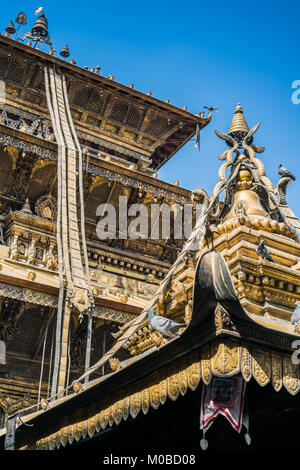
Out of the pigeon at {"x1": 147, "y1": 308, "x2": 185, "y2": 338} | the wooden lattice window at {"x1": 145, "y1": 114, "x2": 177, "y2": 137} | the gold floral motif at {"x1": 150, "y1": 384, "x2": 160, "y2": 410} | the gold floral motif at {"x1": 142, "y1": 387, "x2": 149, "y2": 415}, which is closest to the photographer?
the gold floral motif at {"x1": 150, "y1": 384, "x2": 160, "y2": 410}

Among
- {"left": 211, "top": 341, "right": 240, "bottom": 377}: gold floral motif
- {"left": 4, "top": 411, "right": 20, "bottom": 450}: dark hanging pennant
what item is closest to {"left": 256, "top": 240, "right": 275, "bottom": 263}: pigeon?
{"left": 211, "top": 341, "right": 240, "bottom": 377}: gold floral motif

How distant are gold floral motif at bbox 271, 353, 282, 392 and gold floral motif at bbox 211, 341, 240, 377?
0.48m

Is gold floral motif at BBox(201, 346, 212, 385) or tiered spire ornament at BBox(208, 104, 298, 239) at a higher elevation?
tiered spire ornament at BBox(208, 104, 298, 239)

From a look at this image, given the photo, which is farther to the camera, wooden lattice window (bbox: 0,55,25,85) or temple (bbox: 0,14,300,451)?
wooden lattice window (bbox: 0,55,25,85)

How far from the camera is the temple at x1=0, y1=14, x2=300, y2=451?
580 cm

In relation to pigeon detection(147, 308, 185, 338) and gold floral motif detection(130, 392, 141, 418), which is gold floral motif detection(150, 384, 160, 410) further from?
pigeon detection(147, 308, 185, 338)

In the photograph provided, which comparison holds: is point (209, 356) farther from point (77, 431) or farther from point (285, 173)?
point (285, 173)

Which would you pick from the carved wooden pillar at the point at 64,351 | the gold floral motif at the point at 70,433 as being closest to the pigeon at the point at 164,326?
the gold floral motif at the point at 70,433

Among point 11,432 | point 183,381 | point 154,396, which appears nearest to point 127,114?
point 11,432

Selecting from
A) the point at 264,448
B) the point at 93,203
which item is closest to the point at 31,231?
the point at 93,203

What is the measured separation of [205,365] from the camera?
568cm

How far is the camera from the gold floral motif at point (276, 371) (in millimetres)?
5738

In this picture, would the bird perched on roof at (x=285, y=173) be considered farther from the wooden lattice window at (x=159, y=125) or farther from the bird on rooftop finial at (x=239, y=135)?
the wooden lattice window at (x=159, y=125)

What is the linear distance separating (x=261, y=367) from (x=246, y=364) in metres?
0.23
